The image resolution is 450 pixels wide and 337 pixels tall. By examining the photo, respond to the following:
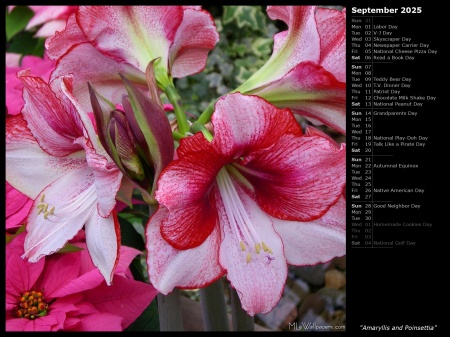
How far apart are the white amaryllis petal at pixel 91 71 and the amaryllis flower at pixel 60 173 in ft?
0.12

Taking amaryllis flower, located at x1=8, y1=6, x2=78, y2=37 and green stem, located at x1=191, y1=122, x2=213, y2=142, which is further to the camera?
amaryllis flower, located at x1=8, y1=6, x2=78, y2=37

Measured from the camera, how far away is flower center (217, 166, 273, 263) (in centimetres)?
42

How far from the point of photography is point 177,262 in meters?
0.40

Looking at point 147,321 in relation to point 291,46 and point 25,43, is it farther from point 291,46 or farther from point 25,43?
point 25,43

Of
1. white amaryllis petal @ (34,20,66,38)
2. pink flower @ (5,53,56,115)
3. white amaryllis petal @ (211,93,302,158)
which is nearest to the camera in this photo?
white amaryllis petal @ (211,93,302,158)

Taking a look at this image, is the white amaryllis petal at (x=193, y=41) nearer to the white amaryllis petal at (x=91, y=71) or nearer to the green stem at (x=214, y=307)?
the white amaryllis petal at (x=91, y=71)

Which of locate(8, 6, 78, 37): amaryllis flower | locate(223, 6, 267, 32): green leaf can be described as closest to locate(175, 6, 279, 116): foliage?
locate(223, 6, 267, 32): green leaf

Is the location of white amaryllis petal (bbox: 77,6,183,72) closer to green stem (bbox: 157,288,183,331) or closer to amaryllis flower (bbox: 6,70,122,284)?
amaryllis flower (bbox: 6,70,122,284)

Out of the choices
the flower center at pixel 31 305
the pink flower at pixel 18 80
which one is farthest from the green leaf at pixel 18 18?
the flower center at pixel 31 305

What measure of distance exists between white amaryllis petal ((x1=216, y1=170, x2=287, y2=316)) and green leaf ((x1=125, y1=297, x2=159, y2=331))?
0.18 metres

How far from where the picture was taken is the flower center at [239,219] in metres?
0.42

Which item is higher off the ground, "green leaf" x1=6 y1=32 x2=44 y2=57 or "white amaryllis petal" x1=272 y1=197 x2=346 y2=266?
"green leaf" x1=6 y1=32 x2=44 y2=57

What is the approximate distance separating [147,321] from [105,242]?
19cm
